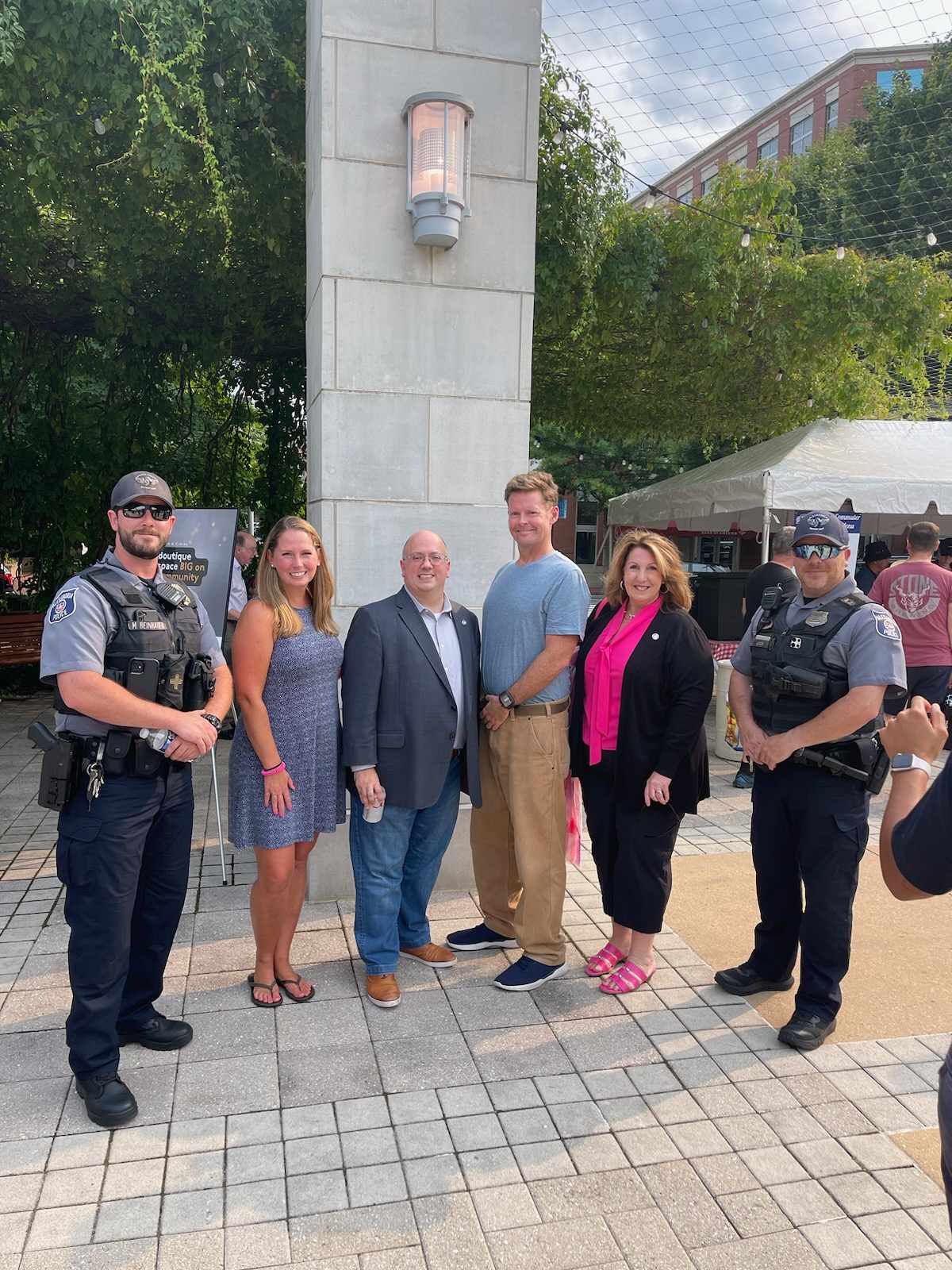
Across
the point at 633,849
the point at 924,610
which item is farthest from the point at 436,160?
the point at 924,610

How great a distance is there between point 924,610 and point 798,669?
4113 millimetres

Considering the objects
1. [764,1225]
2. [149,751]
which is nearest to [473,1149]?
[764,1225]

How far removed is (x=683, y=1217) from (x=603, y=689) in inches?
67.7

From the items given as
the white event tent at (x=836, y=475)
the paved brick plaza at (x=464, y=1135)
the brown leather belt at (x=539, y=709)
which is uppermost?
the white event tent at (x=836, y=475)

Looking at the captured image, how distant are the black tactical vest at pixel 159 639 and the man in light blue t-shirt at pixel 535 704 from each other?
1184mm

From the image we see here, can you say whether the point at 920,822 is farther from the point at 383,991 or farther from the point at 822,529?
the point at 383,991

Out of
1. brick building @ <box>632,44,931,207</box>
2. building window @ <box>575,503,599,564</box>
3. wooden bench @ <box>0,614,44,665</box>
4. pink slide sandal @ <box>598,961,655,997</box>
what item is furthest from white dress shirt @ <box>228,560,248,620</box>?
building window @ <box>575,503,599,564</box>

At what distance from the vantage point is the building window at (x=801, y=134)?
119 feet

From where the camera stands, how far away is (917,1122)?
8.91ft

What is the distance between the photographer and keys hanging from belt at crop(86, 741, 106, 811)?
2.64 metres

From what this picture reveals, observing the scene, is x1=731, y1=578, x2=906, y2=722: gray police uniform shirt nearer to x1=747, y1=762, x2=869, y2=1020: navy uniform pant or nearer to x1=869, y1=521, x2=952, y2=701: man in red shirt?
x1=747, y1=762, x2=869, y2=1020: navy uniform pant

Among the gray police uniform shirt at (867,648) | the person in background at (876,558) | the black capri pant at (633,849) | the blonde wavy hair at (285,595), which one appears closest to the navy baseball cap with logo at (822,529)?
the gray police uniform shirt at (867,648)

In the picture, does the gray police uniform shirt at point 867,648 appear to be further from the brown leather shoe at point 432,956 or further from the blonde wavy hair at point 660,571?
the brown leather shoe at point 432,956

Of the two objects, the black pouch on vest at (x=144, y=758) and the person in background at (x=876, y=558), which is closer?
the black pouch on vest at (x=144, y=758)
